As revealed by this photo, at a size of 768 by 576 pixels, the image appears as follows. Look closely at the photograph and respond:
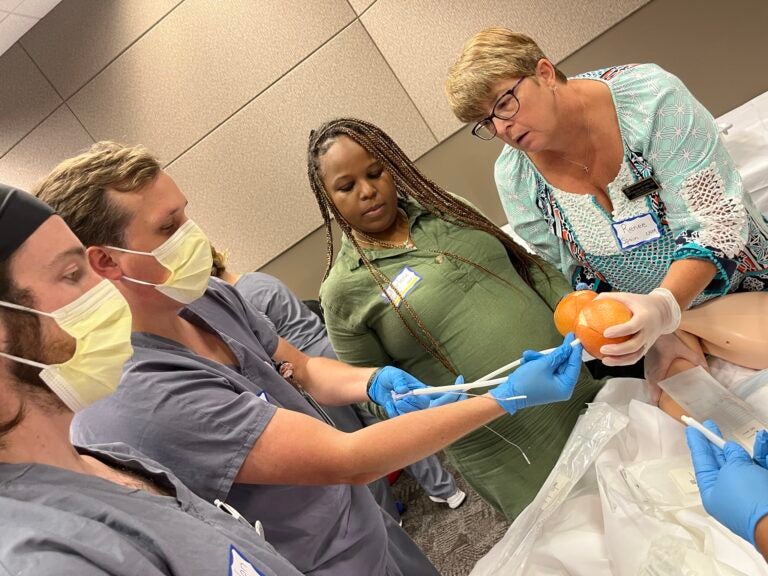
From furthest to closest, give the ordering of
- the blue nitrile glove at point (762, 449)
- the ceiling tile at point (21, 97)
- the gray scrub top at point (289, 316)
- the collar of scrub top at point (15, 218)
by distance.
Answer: the ceiling tile at point (21, 97) < the gray scrub top at point (289, 316) < the blue nitrile glove at point (762, 449) < the collar of scrub top at point (15, 218)

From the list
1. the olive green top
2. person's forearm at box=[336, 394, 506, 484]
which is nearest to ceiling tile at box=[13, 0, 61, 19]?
the olive green top

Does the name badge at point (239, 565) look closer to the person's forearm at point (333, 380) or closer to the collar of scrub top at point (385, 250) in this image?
the person's forearm at point (333, 380)

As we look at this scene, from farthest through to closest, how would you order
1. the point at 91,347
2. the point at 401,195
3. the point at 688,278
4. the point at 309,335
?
the point at 309,335
the point at 401,195
the point at 688,278
the point at 91,347

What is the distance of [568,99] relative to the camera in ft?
4.45

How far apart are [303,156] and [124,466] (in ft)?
7.08

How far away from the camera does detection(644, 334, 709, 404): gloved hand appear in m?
1.24

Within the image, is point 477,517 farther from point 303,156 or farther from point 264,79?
point 264,79

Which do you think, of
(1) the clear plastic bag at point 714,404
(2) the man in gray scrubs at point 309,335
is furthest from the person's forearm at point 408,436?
(2) the man in gray scrubs at point 309,335

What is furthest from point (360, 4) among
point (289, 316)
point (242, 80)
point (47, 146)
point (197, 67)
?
point (47, 146)

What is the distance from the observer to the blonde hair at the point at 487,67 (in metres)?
1.31

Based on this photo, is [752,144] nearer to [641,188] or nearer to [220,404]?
[641,188]

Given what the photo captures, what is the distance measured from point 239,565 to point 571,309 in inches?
30.2

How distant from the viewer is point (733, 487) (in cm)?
81

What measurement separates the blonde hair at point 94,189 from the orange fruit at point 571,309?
862 mm
